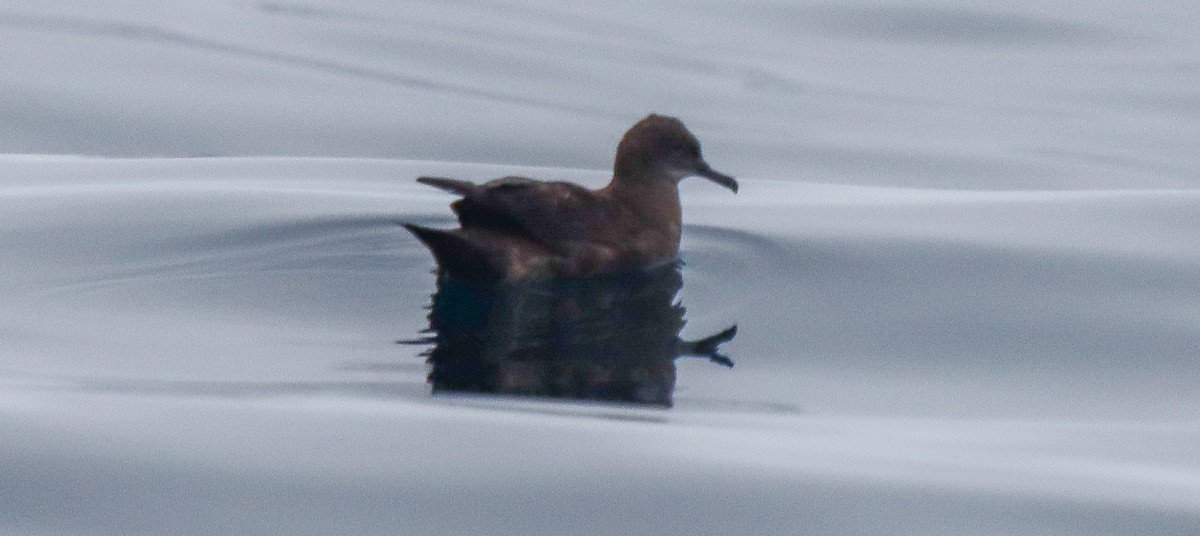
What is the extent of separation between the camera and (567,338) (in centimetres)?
671

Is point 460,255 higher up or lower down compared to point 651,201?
lower down

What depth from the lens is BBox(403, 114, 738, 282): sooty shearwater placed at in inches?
287

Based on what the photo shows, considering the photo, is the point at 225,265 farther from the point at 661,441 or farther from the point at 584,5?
the point at 584,5

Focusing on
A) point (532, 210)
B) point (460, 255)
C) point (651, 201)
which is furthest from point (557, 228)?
point (651, 201)

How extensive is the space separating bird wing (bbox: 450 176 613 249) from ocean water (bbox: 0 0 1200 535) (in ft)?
1.45

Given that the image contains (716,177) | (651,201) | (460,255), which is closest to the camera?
(460,255)

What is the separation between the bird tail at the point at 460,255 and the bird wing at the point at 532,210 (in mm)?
130

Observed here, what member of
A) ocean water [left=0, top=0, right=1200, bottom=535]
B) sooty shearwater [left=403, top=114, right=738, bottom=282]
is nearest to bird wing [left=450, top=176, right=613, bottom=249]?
sooty shearwater [left=403, top=114, right=738, bottom=282]

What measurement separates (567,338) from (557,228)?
89 centimetres

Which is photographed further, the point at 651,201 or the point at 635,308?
the point at 651,201

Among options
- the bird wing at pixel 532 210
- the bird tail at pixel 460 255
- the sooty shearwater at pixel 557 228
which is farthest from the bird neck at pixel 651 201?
the bird tail at pixel 460 255

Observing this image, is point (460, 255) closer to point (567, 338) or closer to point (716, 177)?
point (567, 338)

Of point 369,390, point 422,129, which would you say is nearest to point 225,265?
point 369,390

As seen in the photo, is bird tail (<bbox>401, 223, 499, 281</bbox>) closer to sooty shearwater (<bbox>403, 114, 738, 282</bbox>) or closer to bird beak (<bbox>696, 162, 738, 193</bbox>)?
sooty shearwater (<bbox>403, 114, 738, 282</bbox>)
